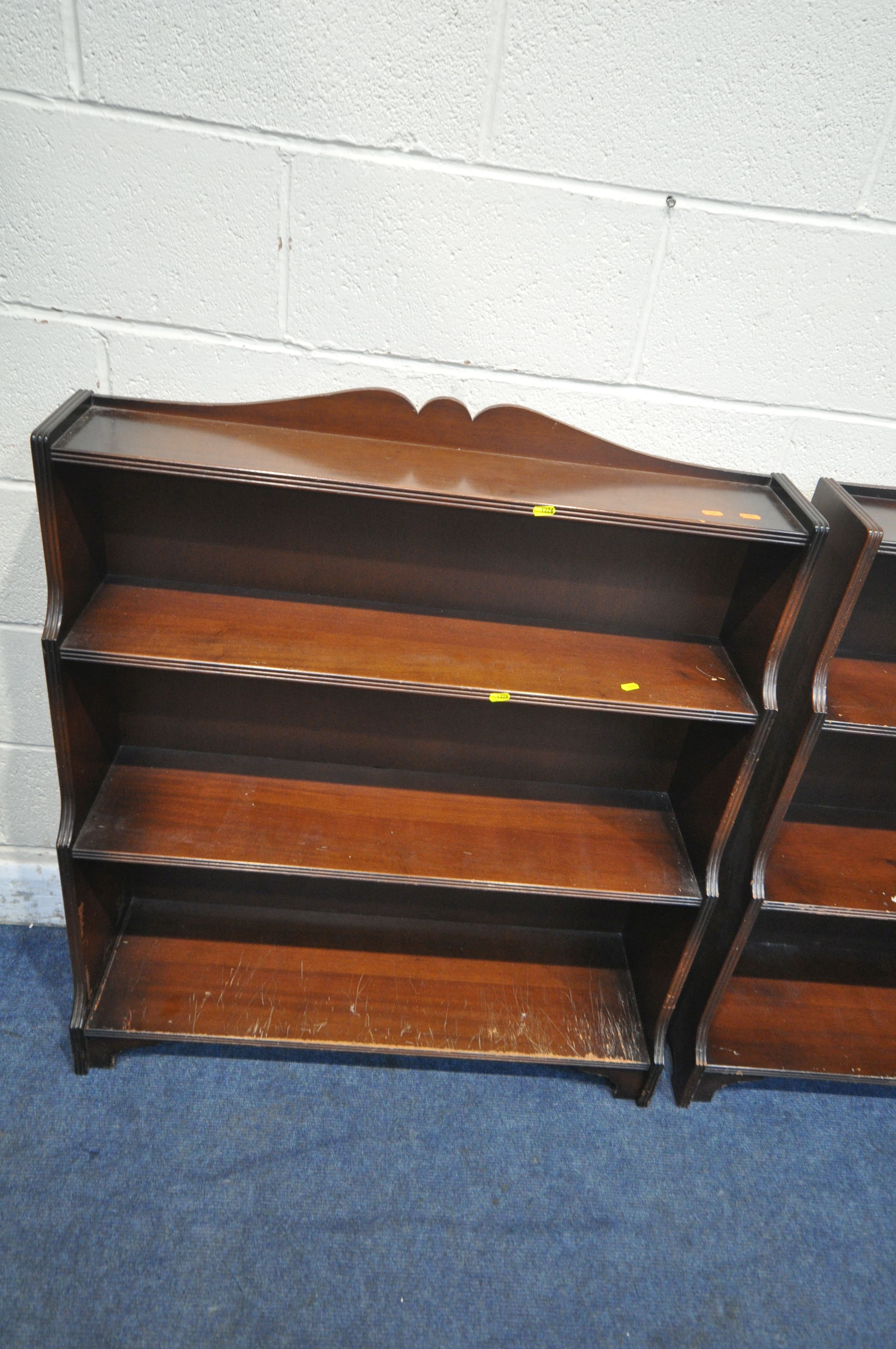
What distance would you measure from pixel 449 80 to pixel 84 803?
1265mm

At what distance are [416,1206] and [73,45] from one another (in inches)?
74.1

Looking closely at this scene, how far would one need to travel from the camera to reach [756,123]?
1.29 meters

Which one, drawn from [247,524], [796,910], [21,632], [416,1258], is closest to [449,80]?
[247,524]

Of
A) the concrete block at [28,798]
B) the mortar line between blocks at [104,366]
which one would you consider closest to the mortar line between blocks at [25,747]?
the concrete block at [28,798]

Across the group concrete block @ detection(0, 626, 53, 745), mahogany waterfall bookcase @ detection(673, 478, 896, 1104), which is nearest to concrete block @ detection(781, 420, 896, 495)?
mahogany waterfall bookcase @ detection(673, 478, 896, 1104)

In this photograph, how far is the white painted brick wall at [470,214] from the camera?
1.24 metres

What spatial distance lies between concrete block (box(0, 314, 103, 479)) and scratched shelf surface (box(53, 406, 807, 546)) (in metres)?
0.13

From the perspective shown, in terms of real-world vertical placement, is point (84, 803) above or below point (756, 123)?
below

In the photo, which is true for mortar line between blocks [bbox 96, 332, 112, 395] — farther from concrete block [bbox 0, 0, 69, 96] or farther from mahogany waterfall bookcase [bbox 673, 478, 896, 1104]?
mahogany waterfall bookcase [bbox 673, 478, 896, 1104]

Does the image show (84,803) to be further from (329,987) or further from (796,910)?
(796,910)

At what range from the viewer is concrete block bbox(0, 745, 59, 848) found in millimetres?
1755

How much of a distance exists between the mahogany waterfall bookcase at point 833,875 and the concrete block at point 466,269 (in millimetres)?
478

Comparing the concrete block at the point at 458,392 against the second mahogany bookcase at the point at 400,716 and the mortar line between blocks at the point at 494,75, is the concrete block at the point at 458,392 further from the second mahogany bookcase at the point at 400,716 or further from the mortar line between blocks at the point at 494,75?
the mortar line between blocks at the point at 494,75

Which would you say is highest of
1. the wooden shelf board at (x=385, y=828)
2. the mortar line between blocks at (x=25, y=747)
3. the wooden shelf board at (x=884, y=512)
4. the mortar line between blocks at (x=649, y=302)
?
the mortar line between blocks at (x=649, y=302)
